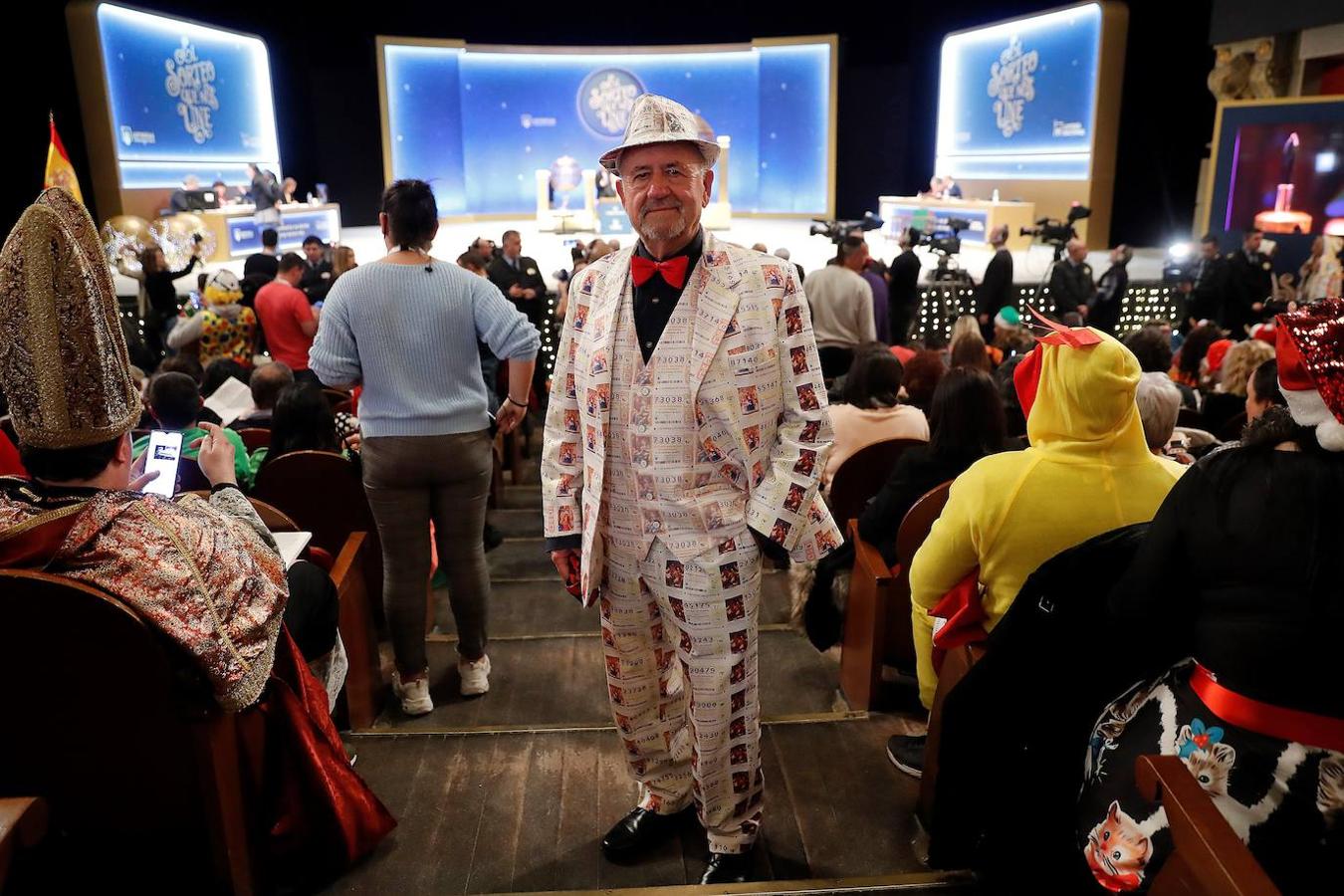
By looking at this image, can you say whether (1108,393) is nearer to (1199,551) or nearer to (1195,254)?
(1199,551)

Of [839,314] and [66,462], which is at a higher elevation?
[66,462]

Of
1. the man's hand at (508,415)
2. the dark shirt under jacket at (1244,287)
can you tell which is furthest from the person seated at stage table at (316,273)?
the dark shirt under jacket at (1244,287)

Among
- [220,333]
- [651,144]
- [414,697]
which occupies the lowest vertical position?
[414,697]

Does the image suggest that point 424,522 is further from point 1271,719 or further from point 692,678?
point 1271,719

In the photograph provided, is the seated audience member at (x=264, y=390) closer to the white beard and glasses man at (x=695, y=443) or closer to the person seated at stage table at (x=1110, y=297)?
the white beard and glasses man at (x=695, y=443)

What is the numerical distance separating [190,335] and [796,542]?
15.1 ft

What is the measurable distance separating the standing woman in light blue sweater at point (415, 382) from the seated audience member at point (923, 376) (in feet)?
5.39

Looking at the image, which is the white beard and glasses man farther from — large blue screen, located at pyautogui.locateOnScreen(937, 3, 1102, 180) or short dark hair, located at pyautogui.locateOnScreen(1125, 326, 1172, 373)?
large blue screen, located at pyautogui.locateOnScreen(937, 3, 1102, 180)

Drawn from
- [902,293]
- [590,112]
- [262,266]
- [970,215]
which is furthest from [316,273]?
[590,112]

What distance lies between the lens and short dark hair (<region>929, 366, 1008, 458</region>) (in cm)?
240

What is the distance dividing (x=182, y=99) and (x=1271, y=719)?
13.4 metres

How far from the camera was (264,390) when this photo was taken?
3600mm

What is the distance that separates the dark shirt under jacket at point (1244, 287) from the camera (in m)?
7.30

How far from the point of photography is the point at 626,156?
1.78 metres
